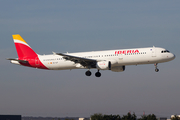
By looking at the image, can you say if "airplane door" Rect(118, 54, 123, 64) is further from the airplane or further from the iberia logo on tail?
the iberia logo on tail

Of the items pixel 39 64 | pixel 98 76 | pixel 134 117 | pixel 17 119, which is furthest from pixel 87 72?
pixel 17 119

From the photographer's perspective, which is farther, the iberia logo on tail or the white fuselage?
the iberia logo on tail

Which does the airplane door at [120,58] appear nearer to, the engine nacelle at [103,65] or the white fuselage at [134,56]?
the white fuselage at [134,56]

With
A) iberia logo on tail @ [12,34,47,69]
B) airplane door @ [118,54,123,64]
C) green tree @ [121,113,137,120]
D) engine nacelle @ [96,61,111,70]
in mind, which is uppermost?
iberia logo on tail @ [12,34,47,69]

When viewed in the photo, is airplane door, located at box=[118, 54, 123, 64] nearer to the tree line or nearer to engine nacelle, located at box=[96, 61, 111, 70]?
engine nacelle, located at box=[96, 61, 111, 70]

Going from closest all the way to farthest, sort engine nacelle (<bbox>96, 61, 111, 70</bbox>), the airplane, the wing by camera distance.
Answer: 1. the airplane
2. engine nacelle (<bbox>96, 61, 111, 70</bbox>)
3. the wing

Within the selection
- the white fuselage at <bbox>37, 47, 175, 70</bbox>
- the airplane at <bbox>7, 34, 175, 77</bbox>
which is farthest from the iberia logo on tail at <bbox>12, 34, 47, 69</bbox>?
the white fuselage at <bbox>37, 47, 175, 70</bbox>

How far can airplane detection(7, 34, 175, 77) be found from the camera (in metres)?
59.8

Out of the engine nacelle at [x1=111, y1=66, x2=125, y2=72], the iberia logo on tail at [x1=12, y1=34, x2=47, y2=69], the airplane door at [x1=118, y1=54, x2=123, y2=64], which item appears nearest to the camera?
the airplane door at [x1=118, y1=54, x2=123, y2=64]

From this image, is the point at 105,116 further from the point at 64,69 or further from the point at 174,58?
the point at 174,58

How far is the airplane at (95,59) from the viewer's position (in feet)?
196

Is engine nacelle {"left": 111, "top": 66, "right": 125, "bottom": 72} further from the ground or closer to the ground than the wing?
closer to the ground

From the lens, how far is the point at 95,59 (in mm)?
63125

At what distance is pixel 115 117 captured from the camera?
3723 inches
